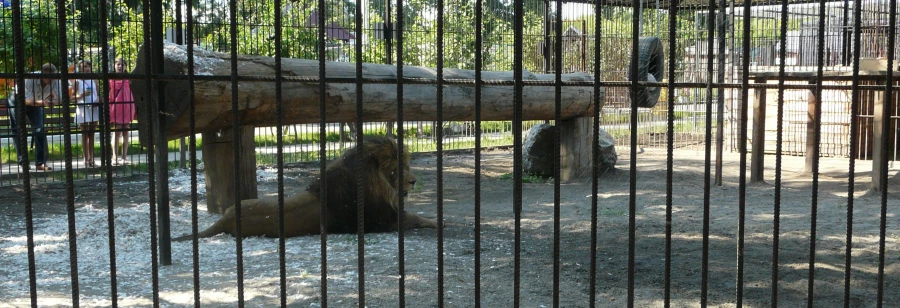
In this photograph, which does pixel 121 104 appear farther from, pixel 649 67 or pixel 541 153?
pixel 649 67

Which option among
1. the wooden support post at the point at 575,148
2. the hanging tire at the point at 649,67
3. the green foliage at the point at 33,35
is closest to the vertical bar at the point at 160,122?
the green foliage at the point at 33,35

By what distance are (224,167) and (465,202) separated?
2905mm

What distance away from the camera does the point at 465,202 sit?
30.8 feet

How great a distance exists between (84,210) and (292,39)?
467cm

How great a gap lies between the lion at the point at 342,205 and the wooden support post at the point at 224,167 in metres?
0.77

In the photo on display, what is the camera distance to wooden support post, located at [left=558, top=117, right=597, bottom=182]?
35.4ft

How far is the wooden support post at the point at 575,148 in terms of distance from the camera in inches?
425

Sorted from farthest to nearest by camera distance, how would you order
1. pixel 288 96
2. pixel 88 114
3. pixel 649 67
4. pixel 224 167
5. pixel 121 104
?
pixel 649 67 < pixel 88 114 < pixel 121 104 < pixel 224 167 < pixel 288 96

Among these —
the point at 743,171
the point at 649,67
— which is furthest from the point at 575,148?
the point at 743,171

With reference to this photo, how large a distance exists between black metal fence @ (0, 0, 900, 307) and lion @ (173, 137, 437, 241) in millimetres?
142

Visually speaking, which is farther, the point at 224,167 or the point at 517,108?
the point at 224,167

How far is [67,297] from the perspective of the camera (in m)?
4.92

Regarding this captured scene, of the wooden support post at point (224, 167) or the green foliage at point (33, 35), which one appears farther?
the green foliage at point (33, 35)

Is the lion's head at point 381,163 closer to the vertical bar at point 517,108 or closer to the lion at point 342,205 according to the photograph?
the lion at point 342,205
